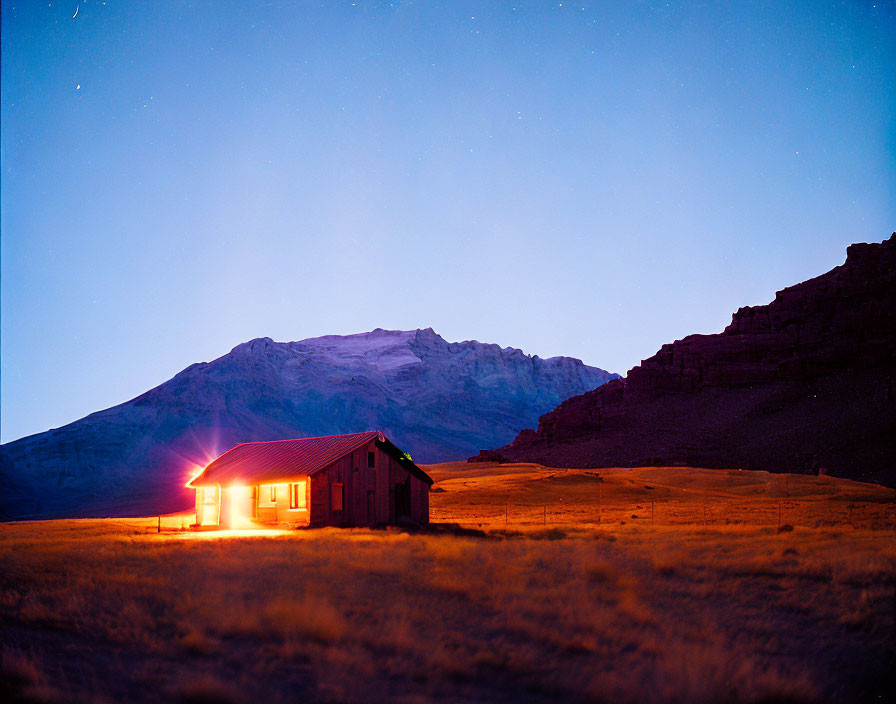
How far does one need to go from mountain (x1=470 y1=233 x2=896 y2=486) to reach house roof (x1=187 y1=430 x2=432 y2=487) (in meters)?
72.0

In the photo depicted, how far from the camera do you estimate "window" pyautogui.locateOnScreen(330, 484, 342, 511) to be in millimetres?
29906

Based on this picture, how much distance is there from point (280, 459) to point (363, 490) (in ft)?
17.7

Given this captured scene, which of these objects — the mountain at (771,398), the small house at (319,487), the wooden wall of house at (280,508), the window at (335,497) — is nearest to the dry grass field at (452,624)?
the wooden wall of house at (280,508)

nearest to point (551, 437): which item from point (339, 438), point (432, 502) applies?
point (432, 502)

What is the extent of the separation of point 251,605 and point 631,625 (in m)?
5.56

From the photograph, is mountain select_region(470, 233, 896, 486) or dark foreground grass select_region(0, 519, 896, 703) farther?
mountain select_region(470, 233, 896, 486)

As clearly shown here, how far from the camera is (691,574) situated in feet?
41.9

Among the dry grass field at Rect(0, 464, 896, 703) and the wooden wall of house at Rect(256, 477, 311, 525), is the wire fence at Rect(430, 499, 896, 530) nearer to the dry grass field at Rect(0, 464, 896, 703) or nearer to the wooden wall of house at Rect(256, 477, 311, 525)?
the wooden wall of house at Rect(256, 477, 311, 525)

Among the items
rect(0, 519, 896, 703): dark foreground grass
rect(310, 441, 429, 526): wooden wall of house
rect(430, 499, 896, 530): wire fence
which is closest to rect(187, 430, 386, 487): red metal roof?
rect(310, 441, 429, 526): wooden wall of house

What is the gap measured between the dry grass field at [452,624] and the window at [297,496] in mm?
13198

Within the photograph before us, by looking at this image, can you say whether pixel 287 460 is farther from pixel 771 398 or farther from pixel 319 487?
pixel 771 398

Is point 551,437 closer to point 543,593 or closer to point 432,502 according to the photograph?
point 432,502

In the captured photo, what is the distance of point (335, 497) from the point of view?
30.1 metres

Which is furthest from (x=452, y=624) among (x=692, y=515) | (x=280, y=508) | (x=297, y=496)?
(x=692, y=515)
